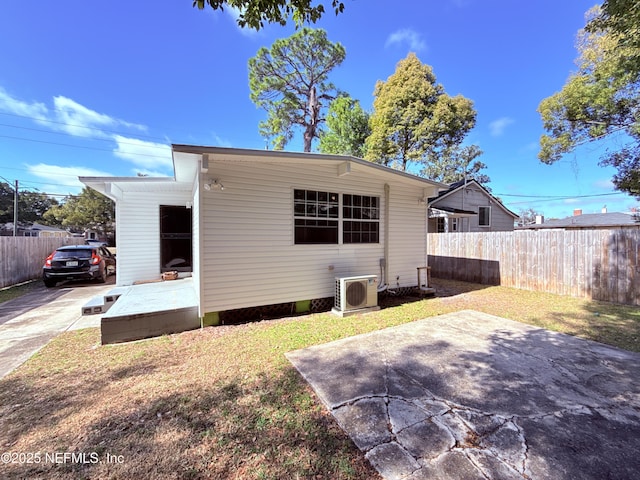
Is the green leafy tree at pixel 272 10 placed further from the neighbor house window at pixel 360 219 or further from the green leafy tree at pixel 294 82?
the green leafy tree at pixel 294 82

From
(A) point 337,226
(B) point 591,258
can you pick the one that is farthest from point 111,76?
(B) point 591,258

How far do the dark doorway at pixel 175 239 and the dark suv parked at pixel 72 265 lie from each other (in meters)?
3.46

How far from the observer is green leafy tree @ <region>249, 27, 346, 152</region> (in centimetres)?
1503

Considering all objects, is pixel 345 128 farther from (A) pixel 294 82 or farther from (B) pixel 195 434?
(B) pixel 195 434

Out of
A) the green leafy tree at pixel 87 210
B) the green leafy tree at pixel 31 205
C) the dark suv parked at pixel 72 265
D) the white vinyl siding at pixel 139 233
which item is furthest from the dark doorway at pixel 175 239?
the green leafy tree at pixel 31 205

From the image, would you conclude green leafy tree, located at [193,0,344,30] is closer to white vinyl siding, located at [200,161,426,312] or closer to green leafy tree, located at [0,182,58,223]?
white vinyl siding, located at [200,161,426,312]

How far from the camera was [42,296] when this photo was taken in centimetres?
706

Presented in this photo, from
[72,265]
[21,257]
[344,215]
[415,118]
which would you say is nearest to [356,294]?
[344,215]

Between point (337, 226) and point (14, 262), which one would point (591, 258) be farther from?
point (14, 262)

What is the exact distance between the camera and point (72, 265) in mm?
8242

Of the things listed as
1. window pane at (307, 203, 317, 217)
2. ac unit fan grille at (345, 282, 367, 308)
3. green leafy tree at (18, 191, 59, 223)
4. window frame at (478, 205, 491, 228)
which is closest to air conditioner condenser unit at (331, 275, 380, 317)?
ac unit fan grille at (345, 282, 367, 308)

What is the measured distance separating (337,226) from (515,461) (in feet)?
15.1

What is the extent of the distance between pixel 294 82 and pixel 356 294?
606 inches

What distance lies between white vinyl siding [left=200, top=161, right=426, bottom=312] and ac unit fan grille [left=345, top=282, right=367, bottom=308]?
0.58 meters
